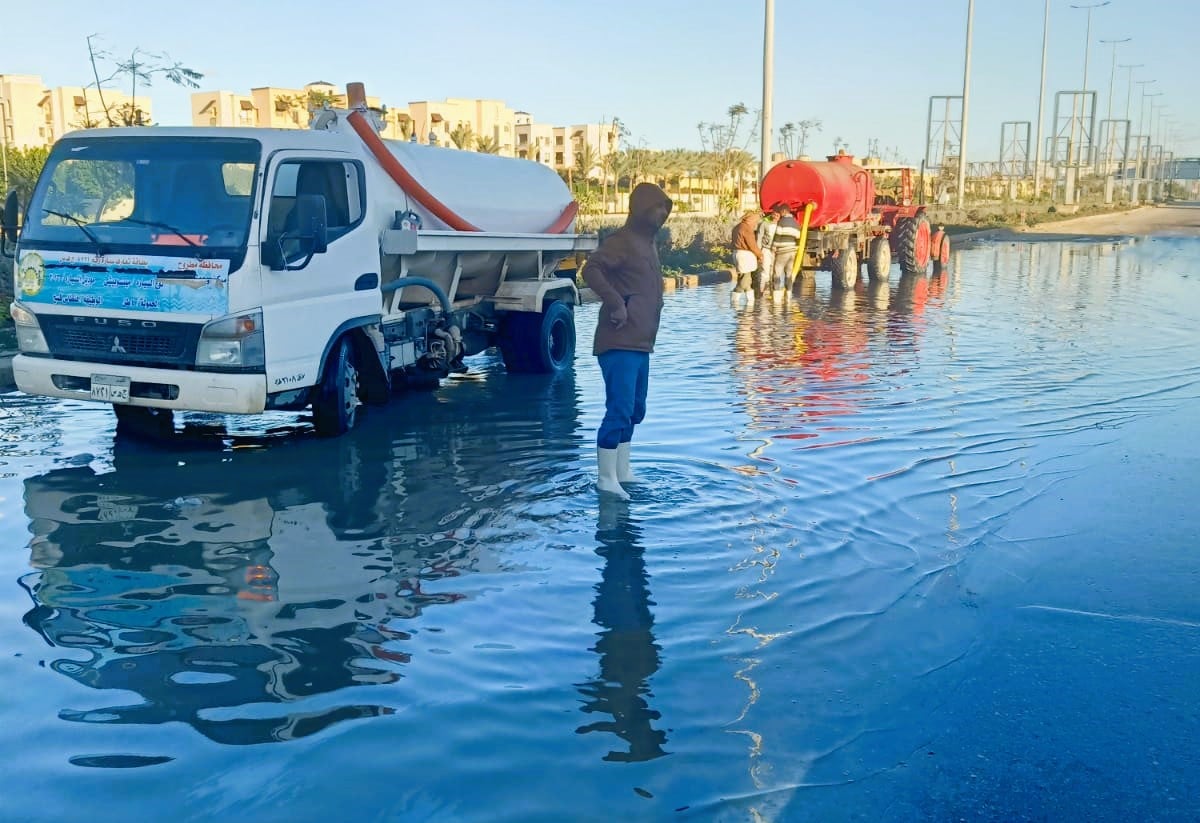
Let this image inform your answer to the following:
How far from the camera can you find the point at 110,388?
27.2 feet

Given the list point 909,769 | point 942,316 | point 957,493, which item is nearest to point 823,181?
point 942,316

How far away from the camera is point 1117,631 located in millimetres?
5086

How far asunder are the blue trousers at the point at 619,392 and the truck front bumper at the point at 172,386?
98.8 inches

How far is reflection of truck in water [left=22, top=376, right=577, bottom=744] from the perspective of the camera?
457 centimetres

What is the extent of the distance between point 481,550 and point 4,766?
2.86 meters

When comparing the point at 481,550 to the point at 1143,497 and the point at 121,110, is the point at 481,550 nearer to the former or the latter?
the point at 1143,497

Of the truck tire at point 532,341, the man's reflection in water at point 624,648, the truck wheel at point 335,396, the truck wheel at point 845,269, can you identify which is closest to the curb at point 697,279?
the truck wheel at point 845,269

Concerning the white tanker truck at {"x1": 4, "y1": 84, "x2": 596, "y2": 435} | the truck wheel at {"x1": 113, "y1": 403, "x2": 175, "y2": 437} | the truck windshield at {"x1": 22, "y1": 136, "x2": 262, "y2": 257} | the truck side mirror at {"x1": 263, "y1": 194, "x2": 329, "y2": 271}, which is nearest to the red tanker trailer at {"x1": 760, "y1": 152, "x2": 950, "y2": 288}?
the white tanker truck at {"x1": 4, "y1": 84, "x2": 596, "y2": 435}

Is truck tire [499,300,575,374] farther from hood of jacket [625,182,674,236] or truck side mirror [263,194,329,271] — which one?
hood of jacket [625,182,674,236]

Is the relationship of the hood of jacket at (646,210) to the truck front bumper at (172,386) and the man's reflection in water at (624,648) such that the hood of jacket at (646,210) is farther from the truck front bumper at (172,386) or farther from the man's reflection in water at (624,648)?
the truck front bumper at (172,386)

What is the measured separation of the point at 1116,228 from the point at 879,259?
33388mm

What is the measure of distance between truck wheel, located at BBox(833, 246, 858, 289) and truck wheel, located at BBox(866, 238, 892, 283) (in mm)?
1552

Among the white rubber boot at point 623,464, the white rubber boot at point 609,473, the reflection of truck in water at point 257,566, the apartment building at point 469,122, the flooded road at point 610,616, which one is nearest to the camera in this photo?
the flooded road at point 610,616

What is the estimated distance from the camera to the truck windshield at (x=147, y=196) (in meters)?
8.23
